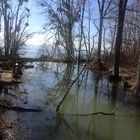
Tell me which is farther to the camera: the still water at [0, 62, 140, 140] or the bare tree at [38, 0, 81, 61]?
the bare tree at [38, 0, 81, 61]

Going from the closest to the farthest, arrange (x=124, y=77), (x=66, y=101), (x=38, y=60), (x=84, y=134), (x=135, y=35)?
1. (x=84, y=134)
2. (x=66, y=101)
3. (x=124, y=77)
4. (x=135, y=35)
5. (x=38, y=60)

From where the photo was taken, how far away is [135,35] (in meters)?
30.5

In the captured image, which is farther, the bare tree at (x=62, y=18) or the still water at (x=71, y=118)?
the bare tree at (x=62, y=18)

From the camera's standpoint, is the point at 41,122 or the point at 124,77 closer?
the point at 41,122

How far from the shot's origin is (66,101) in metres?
12.8

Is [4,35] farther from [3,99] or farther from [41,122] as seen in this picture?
[41,122]

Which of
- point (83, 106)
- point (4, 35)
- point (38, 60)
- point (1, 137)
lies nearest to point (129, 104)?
point (83, 106)

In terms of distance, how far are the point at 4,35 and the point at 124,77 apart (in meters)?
22.3

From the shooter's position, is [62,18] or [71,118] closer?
[71,118]

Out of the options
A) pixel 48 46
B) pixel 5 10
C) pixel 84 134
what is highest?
pixel 5 10

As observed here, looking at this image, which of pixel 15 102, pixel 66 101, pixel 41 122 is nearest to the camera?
pixel 41 122

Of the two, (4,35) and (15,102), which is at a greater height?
(4,35)

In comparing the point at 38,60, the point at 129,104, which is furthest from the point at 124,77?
the point at 38,60

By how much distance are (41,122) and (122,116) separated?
3.12 meters
